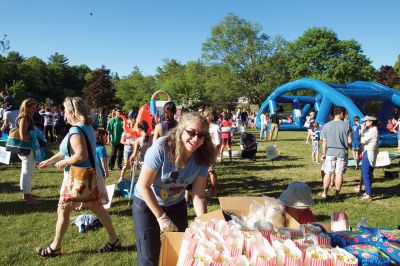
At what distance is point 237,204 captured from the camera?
7.48 feet

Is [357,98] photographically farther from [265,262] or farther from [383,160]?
[265,262]

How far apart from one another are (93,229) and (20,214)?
5.34 feet

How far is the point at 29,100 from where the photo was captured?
19.0 feet

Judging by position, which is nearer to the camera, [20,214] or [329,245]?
[329,245]

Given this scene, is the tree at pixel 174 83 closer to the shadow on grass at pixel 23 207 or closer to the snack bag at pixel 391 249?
the shadow on grass at pixel 23 207

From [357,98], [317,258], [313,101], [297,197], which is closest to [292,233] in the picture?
[317,258]

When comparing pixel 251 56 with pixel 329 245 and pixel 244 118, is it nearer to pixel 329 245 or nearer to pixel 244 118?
pixel 244 118

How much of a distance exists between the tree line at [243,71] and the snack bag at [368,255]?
40625mm

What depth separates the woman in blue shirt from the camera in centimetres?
243

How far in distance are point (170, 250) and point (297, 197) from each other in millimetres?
1414

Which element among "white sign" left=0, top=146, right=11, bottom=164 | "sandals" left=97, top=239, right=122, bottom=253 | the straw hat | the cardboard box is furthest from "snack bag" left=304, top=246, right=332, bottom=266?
"white sign" left=0, top=146, right=11, bottom=164

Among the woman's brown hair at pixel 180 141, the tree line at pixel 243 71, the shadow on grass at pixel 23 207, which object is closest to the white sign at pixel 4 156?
the shadow on grass at pixel 23 207

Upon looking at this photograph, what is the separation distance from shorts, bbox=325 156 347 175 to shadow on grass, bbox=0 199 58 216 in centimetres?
511

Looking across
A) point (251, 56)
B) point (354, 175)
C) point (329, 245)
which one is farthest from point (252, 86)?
point (329, 245)
